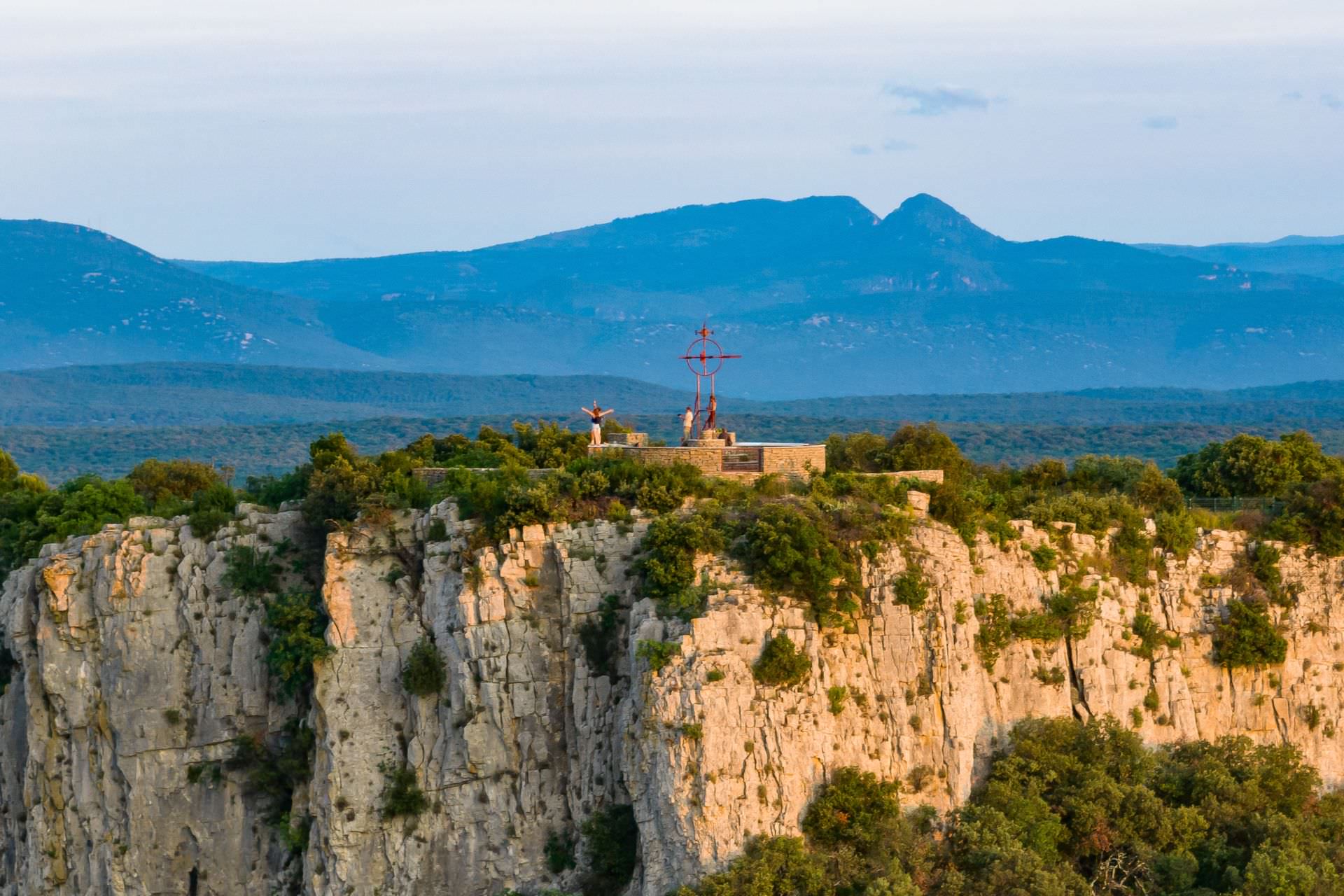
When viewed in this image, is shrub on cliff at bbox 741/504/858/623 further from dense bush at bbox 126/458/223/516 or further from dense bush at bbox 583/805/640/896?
dense bush at bbox 126/458/223/516

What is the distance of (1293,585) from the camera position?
53156 millimetres

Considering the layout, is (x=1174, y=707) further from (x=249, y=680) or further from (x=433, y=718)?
(x=249, y=680)

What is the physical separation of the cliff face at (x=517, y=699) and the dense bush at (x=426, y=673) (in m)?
0.22

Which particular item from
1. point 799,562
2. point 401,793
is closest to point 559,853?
point 401,793

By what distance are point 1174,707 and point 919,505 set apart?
750 centimetres

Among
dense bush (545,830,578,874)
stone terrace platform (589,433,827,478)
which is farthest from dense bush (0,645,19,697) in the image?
dense bush (545,830,578,874)

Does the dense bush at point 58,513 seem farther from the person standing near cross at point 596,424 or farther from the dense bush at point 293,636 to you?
the person standing near cross at point 596,424

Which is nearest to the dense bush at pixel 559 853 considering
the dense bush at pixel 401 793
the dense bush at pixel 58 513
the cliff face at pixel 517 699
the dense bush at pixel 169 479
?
the cliff face at pixel 517 699

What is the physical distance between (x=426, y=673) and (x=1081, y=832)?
1390 cm

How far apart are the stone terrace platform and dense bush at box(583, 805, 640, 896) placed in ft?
28.4

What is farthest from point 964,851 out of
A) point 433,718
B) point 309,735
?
point 309,735

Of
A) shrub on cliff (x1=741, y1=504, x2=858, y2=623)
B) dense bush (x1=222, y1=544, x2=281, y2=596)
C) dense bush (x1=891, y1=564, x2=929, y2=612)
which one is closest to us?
shrub on cliff (x1=741, y1=504, x2=858, y2=623)

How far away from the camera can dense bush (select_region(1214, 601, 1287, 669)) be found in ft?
171

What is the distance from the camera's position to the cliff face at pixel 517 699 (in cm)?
4462
